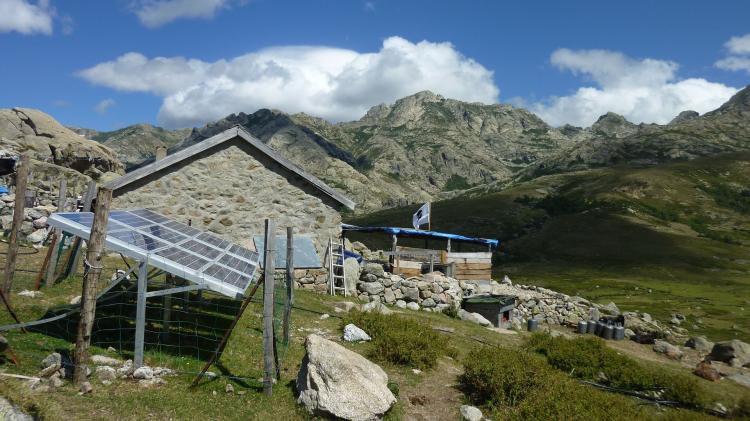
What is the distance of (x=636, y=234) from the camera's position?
105 meters

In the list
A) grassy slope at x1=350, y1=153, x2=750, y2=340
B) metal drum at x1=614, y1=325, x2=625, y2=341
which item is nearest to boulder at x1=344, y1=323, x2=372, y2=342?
metal drum at x1=614, y1=325, x2=625, y2=341

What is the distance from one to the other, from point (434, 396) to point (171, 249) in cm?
690

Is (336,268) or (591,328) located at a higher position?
(336,268)

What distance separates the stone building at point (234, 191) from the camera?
19.5 m

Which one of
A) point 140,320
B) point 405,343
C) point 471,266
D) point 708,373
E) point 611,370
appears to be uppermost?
point 140,320

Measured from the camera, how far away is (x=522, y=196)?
153m

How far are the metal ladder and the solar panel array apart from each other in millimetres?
9061

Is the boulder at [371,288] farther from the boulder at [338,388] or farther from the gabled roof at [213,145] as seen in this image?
the boulder at [338,388]

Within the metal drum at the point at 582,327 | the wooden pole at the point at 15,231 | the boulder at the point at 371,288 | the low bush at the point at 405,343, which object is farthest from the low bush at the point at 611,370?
the wooden pole at the point at 15,231

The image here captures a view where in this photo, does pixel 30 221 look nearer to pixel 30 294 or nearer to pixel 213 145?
pixel 213 145

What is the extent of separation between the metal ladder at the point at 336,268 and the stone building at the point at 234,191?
517mm

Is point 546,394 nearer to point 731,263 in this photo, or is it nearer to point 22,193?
point 22,193

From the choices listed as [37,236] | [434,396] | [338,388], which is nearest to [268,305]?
[338,388]

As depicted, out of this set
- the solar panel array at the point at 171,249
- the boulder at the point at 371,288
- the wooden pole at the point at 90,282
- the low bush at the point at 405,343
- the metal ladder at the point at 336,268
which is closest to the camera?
the wooden pole at the point at 90,282
